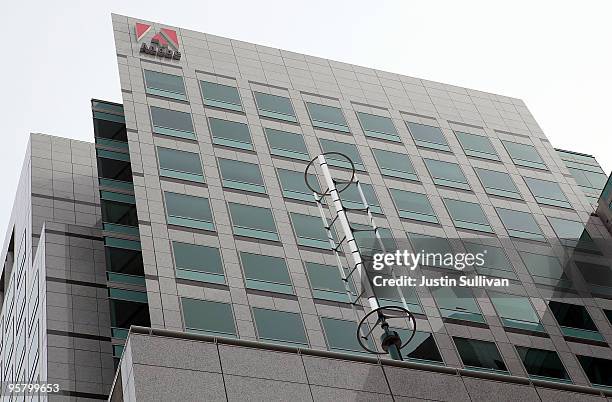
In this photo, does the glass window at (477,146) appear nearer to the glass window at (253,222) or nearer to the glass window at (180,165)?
the glass window at (253,222)

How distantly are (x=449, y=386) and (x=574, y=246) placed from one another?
91.8 ft

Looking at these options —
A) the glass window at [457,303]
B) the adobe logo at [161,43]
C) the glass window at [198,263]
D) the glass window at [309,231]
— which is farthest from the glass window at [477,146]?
the glass window at [198,263]

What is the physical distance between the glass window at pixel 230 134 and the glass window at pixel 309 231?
616 centimetres

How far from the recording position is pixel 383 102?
6331cm

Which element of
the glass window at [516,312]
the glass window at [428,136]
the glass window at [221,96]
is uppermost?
the glass window at [221,96]

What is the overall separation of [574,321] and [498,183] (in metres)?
11.7

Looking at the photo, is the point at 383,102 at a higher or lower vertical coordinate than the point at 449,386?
higher

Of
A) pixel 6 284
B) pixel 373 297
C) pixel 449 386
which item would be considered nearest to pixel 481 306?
pixel 449 386

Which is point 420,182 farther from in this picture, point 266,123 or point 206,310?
point 206,310

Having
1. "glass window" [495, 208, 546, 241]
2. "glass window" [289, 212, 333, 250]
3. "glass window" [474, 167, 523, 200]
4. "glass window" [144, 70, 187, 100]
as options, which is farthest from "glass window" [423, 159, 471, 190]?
"glass window" [144, 70, 187, 100]

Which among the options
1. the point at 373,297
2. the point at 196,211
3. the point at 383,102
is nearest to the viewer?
the point at 373,297

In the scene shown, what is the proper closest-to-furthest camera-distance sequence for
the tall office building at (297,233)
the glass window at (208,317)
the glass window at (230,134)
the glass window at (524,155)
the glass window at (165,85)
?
1. the tall office building at (297,233)
2. the glass window at (208,317)
3. the glass window at (230,134)
4. the glass window at (165,85)
5. the glass window at (524,155)

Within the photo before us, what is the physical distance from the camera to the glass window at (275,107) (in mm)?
57281

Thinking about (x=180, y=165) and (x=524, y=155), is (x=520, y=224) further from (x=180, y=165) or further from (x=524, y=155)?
(x=180, y=165)
